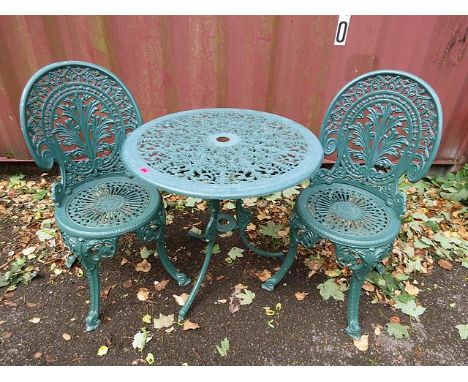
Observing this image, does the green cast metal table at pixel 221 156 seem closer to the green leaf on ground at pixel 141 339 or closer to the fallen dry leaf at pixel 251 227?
the green leaf on ground at pixel 141 339

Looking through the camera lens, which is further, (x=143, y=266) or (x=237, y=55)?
(x=237, y=55)

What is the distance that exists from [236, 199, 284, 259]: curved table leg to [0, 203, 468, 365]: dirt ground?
0.24 ft

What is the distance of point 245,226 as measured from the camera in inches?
96.3

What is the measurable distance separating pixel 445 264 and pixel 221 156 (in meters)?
2.06

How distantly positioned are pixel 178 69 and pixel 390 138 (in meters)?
1.99

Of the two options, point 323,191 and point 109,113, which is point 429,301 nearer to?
point 323,191

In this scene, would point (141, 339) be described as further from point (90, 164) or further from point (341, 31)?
point (341, 31)

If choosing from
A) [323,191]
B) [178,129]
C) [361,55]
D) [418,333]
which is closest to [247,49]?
[361,55]

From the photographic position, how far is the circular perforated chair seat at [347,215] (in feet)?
6.08

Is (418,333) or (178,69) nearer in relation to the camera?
(418,333)

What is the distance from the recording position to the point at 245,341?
2.05 meters

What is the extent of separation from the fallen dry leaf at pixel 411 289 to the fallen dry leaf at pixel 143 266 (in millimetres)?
1928

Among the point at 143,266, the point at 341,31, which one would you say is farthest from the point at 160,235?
the point at 341,31

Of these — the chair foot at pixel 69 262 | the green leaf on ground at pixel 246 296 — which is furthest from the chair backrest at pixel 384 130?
the chair foot at pixel 69 262
